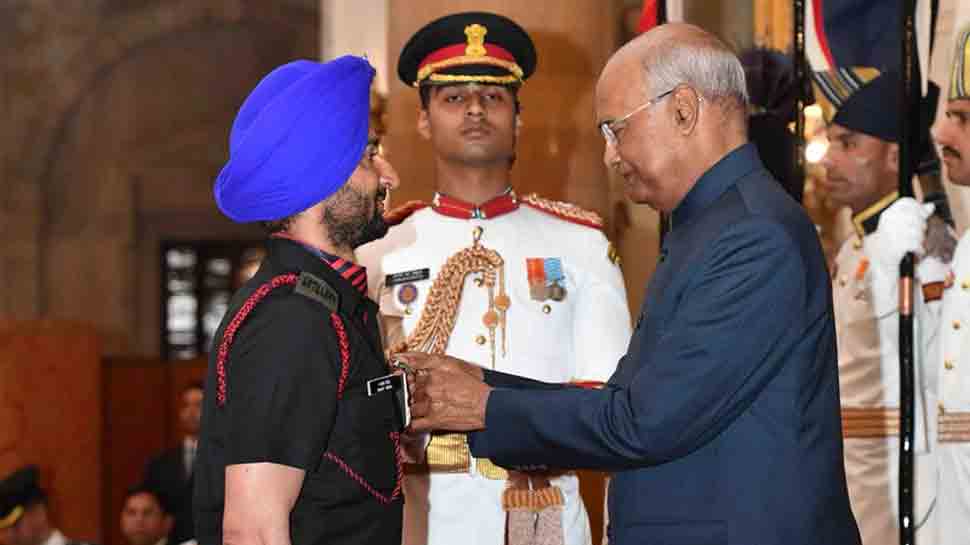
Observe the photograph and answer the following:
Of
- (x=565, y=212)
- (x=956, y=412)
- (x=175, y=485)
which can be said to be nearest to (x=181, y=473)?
(x=175, y=485)

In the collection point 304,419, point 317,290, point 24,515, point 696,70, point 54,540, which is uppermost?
point 696,70

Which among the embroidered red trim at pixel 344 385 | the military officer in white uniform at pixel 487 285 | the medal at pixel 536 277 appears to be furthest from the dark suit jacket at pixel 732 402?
the medal at pixel 536 277

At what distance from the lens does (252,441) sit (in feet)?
9.35

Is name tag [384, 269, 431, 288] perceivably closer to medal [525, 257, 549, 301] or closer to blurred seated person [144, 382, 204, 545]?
medal [525, 257, 549, 301]

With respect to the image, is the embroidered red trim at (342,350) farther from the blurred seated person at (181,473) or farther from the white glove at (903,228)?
the blurred seated person at (181,473)

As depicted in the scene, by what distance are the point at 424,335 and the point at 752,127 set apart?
182cm

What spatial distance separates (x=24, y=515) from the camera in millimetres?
7453

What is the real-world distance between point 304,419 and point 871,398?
10.5 ft

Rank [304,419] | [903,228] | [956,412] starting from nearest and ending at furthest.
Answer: [304,419] → [956,412] → [903,228]

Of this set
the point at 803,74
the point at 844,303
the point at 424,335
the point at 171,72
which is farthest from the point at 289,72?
the point at 171,72

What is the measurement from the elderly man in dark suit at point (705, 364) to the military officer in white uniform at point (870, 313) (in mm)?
2335

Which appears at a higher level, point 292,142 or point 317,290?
point 292,142

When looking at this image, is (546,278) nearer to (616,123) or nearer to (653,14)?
(653,14)

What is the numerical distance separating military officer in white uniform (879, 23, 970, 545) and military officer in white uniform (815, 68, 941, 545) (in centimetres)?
68
